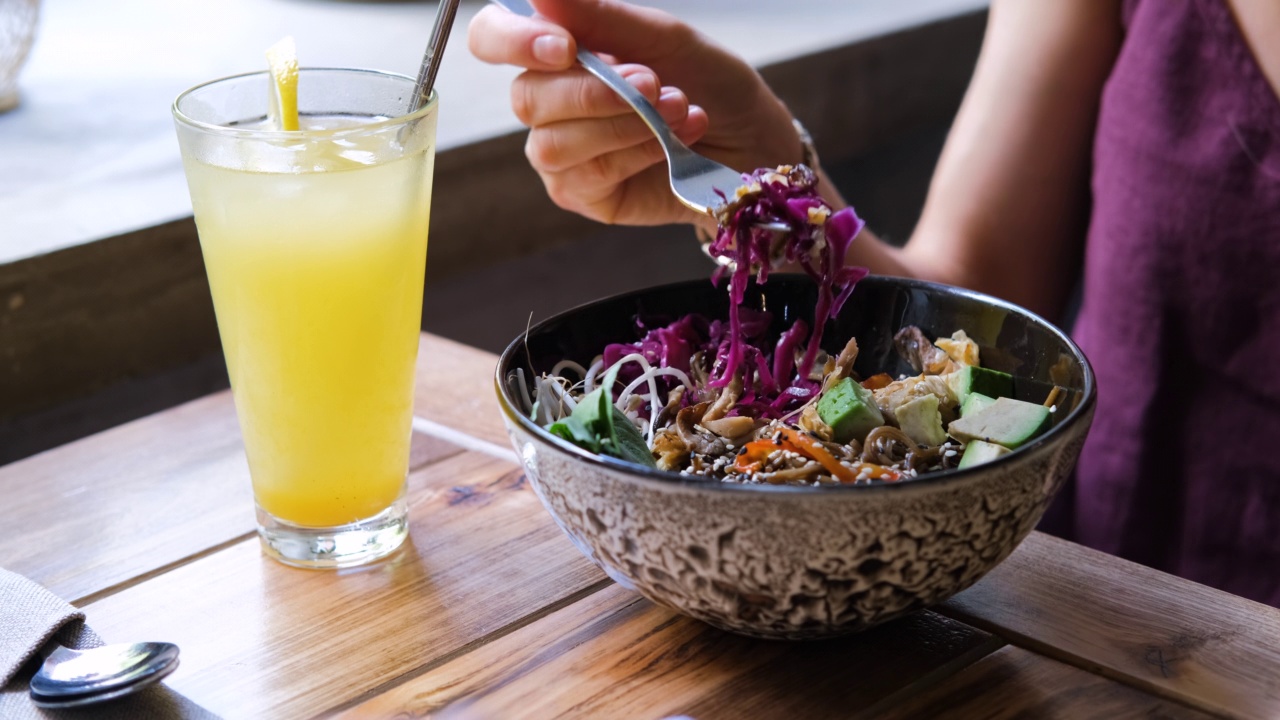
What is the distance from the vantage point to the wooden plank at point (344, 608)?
0.64m

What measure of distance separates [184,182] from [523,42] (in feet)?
2.71

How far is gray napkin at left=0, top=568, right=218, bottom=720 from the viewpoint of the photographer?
604 mm

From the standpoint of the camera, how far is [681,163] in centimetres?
88

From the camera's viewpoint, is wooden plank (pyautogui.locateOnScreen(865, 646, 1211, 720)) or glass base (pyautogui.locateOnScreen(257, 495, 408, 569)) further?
glass base (pyautogui.locateOnScreen(257, 495, 408, 569))

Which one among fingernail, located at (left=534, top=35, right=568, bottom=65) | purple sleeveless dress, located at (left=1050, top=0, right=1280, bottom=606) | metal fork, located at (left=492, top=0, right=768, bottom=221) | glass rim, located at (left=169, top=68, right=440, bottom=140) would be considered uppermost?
fingernail, located at (left=534, top=35, right=568, bottom=65)

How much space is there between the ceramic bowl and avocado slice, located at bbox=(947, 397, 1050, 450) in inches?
1.2

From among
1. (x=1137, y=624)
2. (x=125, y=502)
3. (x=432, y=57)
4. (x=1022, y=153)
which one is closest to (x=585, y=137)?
(x=432, y=57)

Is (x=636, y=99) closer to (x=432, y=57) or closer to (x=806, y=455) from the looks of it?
(x=432, y=57)

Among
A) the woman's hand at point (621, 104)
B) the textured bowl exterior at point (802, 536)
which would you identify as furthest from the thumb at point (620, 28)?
the textured bowl exterior at point (802, 536)

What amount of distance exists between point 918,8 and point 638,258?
801 mm

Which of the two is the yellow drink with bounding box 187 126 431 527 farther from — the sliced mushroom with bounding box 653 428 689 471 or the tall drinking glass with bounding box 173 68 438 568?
the sliced mushroom with bounding box 653 428 689 471

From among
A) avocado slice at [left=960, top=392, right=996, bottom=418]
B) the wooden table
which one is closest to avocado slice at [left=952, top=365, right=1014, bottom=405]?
avocado slice at [left=960, top=392, right=996, bottom=418]

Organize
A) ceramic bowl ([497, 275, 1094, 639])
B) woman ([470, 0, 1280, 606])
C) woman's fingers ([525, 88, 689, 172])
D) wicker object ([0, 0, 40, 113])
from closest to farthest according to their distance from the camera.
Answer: ceramic bowl ([497, 275, 1094, 639]) → woman's fingers ([525, 88, 689, 172]) → woman ([470, 0, 1280, 606]) → wicker object ([0, 0, 40, 113])

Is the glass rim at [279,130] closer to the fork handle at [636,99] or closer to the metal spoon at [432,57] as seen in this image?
the metal spoon at [432,57]
